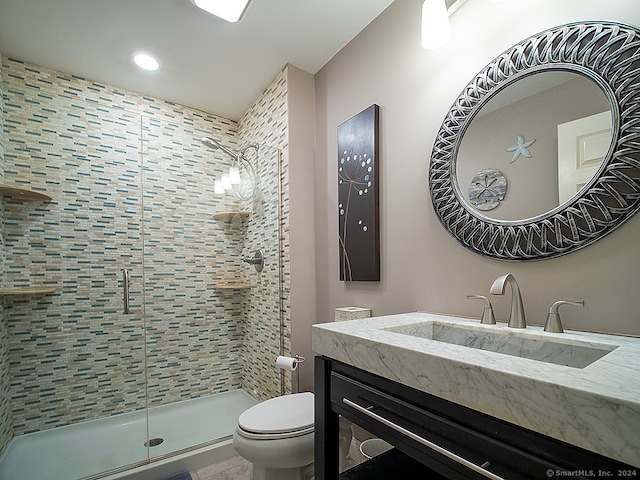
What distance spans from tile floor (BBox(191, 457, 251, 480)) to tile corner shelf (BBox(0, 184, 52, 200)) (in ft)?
6.22

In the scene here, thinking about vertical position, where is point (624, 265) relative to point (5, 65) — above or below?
below

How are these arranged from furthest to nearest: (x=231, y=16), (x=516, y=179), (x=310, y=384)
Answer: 1. (x=310, y=384)
2. (x=231, y=16)
3. (x=516, y=179)

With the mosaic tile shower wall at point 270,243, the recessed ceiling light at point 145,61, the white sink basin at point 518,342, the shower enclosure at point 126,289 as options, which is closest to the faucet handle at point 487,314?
the white sink basin at point 518,342

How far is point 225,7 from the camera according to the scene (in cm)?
151

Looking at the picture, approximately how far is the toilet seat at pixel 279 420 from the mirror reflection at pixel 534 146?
119 centimetres

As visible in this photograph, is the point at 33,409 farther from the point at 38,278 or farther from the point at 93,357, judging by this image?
the point at 38,278

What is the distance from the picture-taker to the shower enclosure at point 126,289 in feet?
6.01

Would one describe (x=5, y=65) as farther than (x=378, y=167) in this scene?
Yes

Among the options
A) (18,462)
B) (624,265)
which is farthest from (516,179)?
(18,462)

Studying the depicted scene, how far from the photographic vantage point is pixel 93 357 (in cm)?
201

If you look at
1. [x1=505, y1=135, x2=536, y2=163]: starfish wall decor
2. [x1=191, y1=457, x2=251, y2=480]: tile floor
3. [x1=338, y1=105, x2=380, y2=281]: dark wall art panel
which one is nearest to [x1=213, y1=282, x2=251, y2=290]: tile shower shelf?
[x1=338, y1=105, x2=380, y2=281]: dark wall art panel

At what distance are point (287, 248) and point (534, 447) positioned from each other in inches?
65.6

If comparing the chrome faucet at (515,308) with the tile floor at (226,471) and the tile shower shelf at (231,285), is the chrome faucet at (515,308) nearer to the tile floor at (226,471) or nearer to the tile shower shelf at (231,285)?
the tile floor at (226,471)

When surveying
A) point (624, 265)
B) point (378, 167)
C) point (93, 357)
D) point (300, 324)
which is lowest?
point (93, 357)
